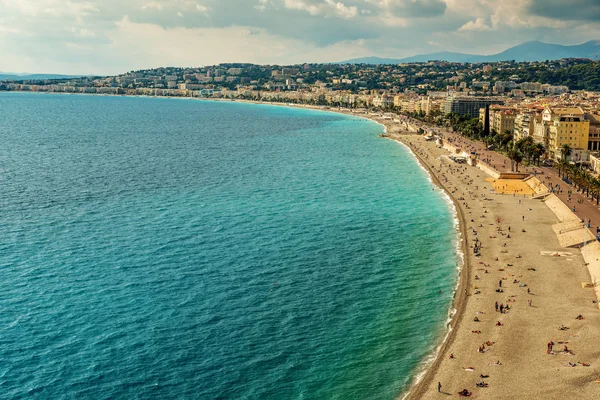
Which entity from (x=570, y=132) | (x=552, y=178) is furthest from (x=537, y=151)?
(x=552, y=178)

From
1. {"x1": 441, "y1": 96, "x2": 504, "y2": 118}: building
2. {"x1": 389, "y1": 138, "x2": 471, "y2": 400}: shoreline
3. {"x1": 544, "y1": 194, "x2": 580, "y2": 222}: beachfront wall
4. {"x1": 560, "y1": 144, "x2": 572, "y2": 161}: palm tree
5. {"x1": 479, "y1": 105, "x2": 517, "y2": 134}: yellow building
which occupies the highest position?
{"x1": 441, "y1": 96, "x2": 504, "y2": 118}: building

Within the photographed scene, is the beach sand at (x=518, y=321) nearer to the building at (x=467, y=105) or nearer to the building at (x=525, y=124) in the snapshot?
the building at (x=525, y=124)

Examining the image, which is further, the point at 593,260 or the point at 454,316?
the point at 593,260

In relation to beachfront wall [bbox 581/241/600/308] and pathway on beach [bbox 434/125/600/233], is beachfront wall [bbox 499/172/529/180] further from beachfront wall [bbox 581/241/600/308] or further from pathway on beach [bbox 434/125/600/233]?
beachfront wall [bbox 581/241/600/308]

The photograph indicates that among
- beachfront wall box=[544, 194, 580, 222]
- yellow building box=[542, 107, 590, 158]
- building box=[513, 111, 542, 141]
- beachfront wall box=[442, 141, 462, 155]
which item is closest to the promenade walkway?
beachfront wall box=[544, 194, 580, 222]

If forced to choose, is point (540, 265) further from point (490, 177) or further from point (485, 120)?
point (485, 120)

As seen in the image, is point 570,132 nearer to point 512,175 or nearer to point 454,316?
point 512,175
